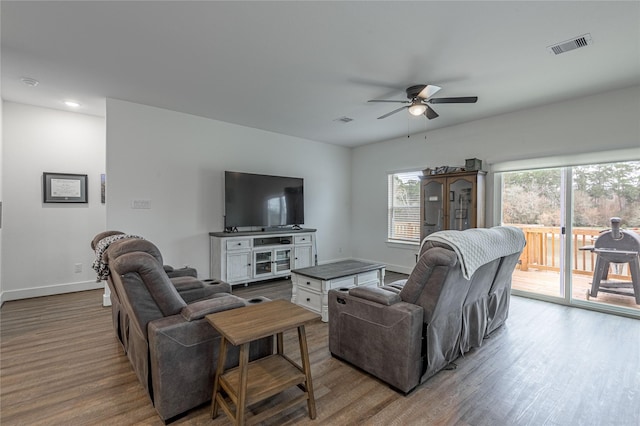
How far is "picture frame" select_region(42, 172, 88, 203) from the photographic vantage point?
4.20m

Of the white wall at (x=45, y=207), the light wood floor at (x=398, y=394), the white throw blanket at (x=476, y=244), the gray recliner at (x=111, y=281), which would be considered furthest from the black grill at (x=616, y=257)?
the white wall at (x=45, y=207)

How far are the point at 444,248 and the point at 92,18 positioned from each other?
3.06 meters

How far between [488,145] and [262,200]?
3.71 m

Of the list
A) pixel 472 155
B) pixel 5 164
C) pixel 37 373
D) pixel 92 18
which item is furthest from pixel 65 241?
pixel 472 155

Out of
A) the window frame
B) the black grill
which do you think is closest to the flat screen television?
the window frame

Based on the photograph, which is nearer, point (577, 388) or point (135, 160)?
point (577, 388)

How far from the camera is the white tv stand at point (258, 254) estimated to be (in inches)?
174

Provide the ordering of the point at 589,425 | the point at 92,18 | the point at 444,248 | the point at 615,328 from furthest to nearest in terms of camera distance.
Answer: the point at 615,328
the point at 92,18
the point at 444,248
the point at 589,425

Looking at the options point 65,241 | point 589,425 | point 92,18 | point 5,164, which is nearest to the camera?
point 589,425

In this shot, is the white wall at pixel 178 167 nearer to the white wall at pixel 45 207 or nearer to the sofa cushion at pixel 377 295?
the white wall at pixel 45 207

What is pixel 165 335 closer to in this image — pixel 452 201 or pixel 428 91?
pixel 428 91

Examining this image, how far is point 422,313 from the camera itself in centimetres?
198

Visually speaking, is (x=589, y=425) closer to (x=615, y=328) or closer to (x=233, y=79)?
(x=615, y=328)

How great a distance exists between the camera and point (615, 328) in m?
3.08
